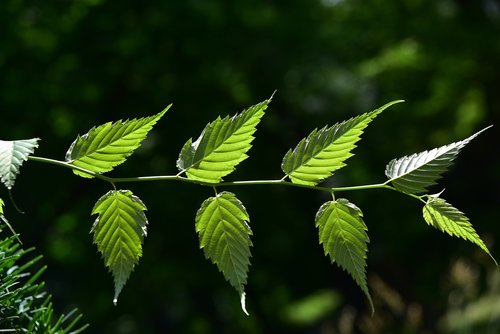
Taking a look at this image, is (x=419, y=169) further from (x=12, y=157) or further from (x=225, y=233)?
(x=12, y=157)

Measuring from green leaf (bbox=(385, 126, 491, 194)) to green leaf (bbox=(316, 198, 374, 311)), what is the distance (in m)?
0.04

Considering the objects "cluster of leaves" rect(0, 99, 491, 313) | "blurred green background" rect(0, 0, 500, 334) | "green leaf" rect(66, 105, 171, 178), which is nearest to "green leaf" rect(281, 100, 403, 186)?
"cluster of leaves" rect(0, 99, 491, 313)

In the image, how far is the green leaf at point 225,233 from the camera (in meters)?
0.59

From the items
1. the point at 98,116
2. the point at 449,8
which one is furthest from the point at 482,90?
the point at 98,116

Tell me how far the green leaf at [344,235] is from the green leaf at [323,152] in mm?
28

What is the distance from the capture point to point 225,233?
0.60 metres

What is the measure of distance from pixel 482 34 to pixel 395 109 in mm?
1174

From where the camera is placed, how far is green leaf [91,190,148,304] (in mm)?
592

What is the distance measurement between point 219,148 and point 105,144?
86 millimetres

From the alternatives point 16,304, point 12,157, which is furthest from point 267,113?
point 12,157

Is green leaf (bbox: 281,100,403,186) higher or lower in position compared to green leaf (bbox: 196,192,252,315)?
higher

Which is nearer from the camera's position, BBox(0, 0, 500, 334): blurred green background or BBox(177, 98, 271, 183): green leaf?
BBox(177, 98, 271, 183): green leaf

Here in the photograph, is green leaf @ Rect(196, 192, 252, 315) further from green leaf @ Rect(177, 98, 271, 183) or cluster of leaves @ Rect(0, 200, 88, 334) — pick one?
cluster of leaves @ Rect(0, 200, 88, 334)

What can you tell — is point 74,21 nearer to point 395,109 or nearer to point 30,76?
point 30,76
